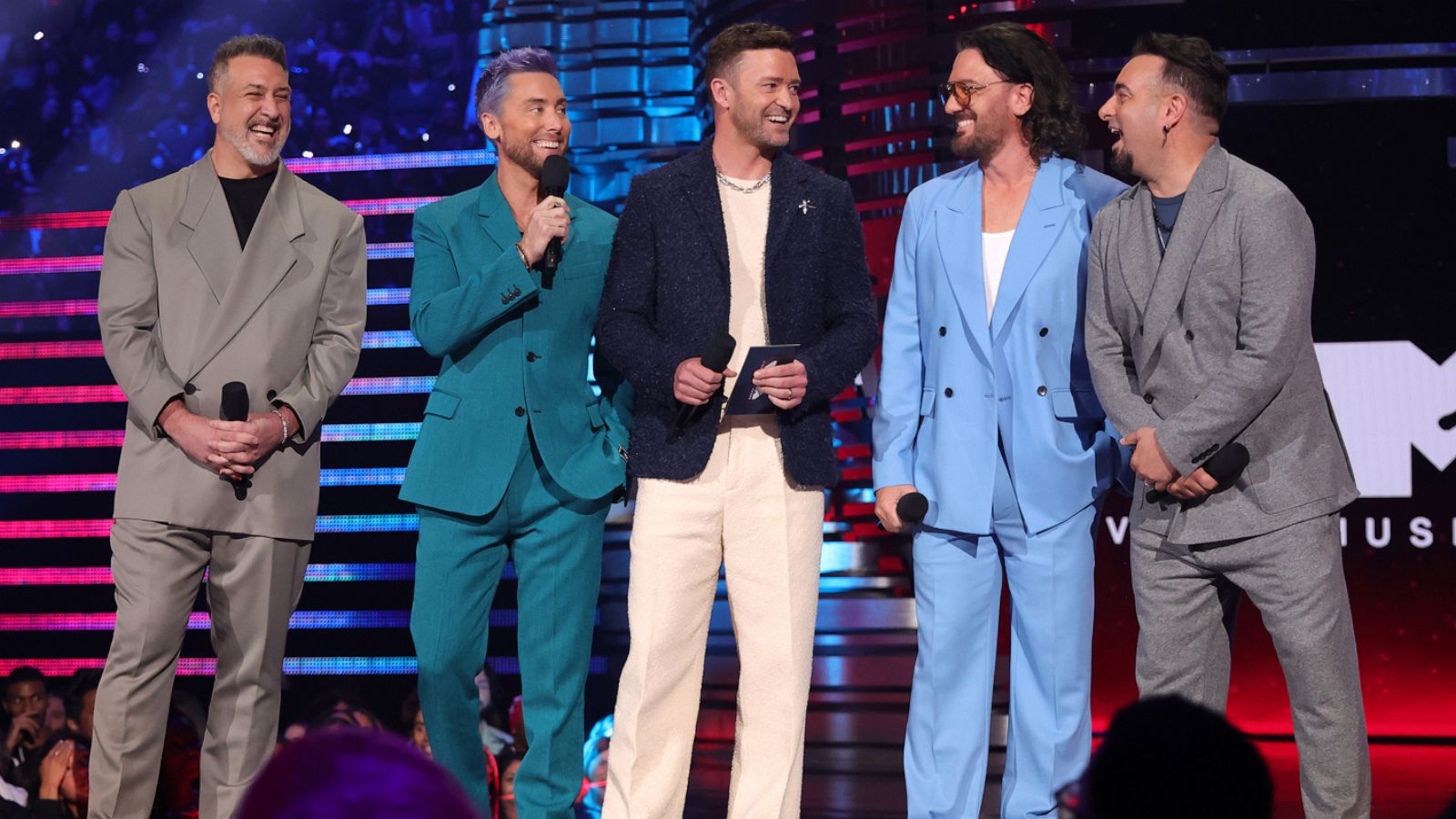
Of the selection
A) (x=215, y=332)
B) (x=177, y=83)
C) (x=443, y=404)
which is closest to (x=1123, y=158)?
(x=443, y=404)

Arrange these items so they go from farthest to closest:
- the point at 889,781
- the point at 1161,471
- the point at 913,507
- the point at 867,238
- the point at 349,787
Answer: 1. the point at 867,238
2. the point at 889,781
3. the point at 913,507
4. the point at 1161,471
5. the point at 349,787

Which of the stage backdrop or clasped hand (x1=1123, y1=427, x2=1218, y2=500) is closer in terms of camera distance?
clasped hand (x1=1123, y1=427, x2=1218, y2=500)

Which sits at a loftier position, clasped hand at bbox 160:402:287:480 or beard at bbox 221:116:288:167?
beard at bbox 221:116:288:167

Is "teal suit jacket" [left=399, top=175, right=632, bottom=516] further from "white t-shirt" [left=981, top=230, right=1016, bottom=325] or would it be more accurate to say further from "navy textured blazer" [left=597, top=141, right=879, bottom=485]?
"white t-shirt" [left=981, top=230, right=1016, bottom=325]

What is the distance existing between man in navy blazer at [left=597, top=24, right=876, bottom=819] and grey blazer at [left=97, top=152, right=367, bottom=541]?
32.3 inches

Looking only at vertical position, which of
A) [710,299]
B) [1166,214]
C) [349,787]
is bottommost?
[349,787]

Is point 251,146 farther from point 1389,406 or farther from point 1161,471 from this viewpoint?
point 1389,406

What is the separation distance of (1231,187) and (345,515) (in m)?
3.10

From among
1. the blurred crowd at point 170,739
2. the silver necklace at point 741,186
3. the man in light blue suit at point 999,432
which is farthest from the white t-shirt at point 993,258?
the blurred crowd at point 170,739

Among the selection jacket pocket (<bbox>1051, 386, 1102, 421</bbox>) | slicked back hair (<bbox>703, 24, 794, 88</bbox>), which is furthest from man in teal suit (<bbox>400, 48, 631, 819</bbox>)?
jacket pocket (<bbox>1051, 386, 1102, 421</bbox>)

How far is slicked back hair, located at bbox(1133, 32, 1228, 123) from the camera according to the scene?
3.27 meters

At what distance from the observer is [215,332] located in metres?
3.52

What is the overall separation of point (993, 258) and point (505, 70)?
50.5 inches

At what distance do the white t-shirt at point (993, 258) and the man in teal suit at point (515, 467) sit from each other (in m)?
0.93
